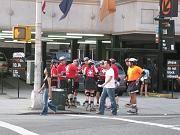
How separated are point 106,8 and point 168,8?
11.7ft

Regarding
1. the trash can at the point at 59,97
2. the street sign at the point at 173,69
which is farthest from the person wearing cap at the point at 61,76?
the street sign at the point at 173,69

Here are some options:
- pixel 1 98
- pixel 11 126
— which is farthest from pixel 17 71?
pixel 11 126

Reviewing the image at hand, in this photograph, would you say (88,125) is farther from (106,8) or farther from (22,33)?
(106,8)

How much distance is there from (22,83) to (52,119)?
17.7m

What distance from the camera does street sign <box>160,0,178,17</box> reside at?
2802 cm

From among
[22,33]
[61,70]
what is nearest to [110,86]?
[61,70]

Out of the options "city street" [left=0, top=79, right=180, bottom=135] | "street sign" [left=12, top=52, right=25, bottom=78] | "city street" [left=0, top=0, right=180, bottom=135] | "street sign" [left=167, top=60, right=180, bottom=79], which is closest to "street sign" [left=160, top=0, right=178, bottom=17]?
"city street" [left=0, top=0, right=180, bottom=135]

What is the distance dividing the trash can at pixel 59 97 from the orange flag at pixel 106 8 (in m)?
10.8

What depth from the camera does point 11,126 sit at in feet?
45.4

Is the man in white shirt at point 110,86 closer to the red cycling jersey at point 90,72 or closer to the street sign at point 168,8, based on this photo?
the red cycling jersey at point 90,72

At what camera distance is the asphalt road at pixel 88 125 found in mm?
13055

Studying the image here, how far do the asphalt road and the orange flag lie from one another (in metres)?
12.1

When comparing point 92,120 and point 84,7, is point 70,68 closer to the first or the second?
point 92,120

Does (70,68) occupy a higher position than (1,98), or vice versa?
(70,68)
